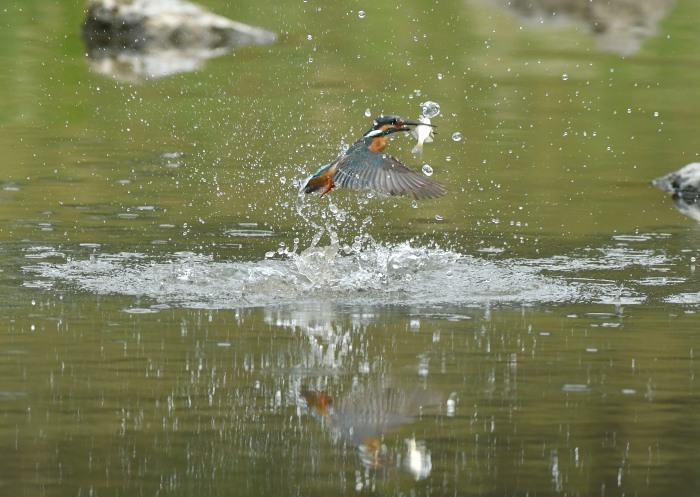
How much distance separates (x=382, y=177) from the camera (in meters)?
9.55

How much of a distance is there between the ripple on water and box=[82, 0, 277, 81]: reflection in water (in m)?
11.6

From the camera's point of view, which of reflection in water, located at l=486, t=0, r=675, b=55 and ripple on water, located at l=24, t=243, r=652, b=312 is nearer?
ripple on water, located at l=24, t=243, r=652, b=312

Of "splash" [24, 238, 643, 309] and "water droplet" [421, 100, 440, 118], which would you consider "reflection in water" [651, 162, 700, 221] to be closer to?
"water droplet" [421, 100, 440, 118]

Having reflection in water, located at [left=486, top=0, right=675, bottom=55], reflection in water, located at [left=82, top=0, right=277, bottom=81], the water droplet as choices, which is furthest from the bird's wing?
reflection in water, located at [left=486, top=0, right=675, bottom=55]

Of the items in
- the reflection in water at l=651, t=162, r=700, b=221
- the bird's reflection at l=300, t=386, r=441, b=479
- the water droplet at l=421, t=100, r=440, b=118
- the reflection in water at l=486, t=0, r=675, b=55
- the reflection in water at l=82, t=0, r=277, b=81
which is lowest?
the bird's reflection at l=300, t=386, r=441, b=479

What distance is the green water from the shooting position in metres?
6.11

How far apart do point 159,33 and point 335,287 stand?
48.3 ft

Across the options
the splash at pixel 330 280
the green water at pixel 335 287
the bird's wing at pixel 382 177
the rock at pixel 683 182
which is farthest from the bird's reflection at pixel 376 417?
the rock at pixel 683 182

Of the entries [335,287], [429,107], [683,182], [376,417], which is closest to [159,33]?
[429,107]

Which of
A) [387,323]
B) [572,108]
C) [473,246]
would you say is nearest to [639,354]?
[387,323]

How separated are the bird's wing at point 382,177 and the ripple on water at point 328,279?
0.58 m

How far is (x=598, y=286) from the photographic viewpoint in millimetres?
9617

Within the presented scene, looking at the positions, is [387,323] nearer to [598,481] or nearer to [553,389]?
[553,389]

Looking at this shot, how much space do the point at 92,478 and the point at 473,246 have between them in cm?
553
